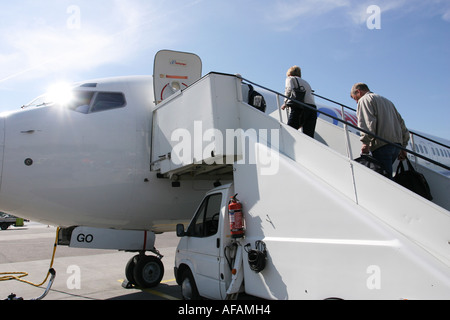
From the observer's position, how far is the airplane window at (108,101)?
7.01 meters

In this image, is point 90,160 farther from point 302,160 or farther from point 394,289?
point 394,289

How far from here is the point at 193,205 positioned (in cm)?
751

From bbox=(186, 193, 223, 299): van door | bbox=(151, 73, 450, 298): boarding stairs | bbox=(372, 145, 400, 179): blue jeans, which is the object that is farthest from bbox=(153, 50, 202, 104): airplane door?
bbox=(372, 145, 400, 179): blue jeans

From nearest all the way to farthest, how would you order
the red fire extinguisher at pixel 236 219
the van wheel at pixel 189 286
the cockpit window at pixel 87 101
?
1. the red fire extinguisher at pixel 236 219
2. the van wheel at pixel 189 286
3. the cockpit window at pixel 87 101

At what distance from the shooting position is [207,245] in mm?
5562

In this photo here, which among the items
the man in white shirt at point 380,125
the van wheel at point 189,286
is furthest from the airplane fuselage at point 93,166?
the man in white shirt at point 380,125

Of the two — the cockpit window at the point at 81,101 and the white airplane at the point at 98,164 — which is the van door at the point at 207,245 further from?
the cockpit window at the point at 81,101

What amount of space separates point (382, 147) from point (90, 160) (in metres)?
4.79

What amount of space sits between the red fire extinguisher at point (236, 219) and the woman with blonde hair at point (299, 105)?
1455 mm

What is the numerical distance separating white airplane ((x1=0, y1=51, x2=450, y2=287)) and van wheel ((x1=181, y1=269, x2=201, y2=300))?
153 cm

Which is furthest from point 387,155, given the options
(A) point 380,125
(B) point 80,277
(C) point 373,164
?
(B) point 80,277

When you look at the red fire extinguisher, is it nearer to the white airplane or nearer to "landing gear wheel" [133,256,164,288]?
the white airplane

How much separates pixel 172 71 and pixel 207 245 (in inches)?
151
